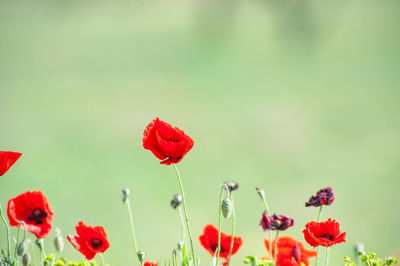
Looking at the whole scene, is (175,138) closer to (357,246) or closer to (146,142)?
(146,142)

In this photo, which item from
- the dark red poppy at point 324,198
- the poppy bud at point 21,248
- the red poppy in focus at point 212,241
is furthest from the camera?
the red poppy in focus at point 212,241

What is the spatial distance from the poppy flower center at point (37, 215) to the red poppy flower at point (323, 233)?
0.52m

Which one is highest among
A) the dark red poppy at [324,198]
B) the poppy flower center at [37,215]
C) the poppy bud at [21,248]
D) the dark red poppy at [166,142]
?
the dark red poppy at [166,142]

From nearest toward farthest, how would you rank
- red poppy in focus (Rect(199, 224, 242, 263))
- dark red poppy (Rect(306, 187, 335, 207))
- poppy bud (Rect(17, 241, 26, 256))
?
1. poppy bud (Rect(17, 241, 26, 256))
2. dark red poppy (Rect(306, 187, 335, 207))
3. red poppy in focus (Rect(199, 224, 242, 263))

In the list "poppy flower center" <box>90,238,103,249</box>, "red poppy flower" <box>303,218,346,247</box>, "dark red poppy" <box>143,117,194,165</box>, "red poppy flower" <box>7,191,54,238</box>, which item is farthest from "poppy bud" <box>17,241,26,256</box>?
"red poppy flower" <box>303,218,346,247</box>

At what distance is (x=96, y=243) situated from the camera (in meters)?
1.06

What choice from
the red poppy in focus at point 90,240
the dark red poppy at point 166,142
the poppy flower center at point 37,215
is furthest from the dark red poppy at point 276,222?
the poppy flower center at point 37,215

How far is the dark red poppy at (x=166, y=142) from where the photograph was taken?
959mm

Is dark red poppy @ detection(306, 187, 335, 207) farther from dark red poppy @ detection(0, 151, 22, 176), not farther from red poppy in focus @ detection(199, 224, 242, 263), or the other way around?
dark red poppy @ detection(0, 151, 22, 176)

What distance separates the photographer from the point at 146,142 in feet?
3.29

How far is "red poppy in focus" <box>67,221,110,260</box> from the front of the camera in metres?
1.04

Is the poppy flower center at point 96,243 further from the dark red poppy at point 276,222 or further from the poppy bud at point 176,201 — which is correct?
the dark red poppy at point 276,222

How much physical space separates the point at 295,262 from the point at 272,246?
138mm

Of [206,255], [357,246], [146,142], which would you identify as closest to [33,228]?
[146,142]
